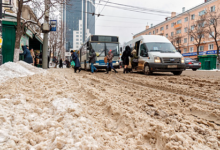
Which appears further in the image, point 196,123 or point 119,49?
point 119,49

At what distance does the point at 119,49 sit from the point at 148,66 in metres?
5.80

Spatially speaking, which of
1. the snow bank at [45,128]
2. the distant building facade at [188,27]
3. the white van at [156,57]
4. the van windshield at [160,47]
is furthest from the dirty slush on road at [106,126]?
the distant building facade at [188,27]

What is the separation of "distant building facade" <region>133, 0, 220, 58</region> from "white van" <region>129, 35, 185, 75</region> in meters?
29.4

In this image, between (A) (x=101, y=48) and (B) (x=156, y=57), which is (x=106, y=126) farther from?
(A) (x=101, y=48)

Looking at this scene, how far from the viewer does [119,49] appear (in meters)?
16.7

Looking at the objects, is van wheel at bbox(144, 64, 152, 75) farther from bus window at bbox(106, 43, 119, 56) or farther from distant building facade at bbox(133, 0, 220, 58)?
distant building facade at bbox(133, 0, 220, 58)

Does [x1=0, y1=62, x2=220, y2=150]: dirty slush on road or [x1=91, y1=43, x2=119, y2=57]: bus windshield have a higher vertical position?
[x1=91, y1=43, x2=119, y2=57]: bus windshield

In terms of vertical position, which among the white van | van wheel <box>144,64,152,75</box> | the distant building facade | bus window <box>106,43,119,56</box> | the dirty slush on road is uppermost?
the distant building facade

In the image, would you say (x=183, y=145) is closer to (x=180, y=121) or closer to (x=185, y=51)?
(x=180, y=121)

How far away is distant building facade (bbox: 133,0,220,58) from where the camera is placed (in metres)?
40.0

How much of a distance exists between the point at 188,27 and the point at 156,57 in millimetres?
40800

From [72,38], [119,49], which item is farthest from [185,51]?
[72,38]

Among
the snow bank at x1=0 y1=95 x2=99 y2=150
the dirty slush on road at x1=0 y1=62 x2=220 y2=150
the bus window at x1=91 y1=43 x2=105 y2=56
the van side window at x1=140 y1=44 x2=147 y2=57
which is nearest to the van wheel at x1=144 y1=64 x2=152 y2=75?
the van side window at x1=140 y1=44 x2=147 y2=57

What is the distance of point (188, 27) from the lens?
4628cm
